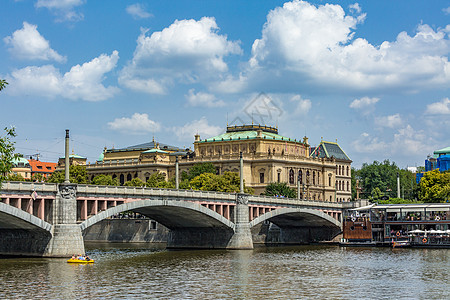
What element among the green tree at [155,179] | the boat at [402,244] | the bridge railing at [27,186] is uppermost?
the green tree at [155,179]

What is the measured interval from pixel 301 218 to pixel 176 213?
3304 centimetres

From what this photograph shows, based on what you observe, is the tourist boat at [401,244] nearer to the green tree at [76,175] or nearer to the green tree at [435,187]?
the green tree at [435,187]

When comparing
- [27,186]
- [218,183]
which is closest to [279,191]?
[218,183]

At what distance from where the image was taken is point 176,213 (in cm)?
11150

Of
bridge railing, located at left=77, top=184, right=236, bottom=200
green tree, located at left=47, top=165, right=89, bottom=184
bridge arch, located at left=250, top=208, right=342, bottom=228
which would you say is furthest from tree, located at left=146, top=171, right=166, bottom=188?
bridge railing, located at left=77, top=184, right=236, bottom=200

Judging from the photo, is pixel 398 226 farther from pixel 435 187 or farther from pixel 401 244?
pixel 435 187

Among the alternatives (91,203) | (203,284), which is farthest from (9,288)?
(91,203)

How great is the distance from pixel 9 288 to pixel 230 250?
169ft

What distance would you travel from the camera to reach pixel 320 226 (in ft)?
465

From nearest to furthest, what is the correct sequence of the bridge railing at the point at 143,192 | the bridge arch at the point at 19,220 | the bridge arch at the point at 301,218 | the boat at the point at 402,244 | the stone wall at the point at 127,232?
the bridge arch at the point at 19,220 → the bridge railing at the point at 143,192 → the boat at the point at 402,244 → the bridge arch at the point at 301,218 → the stone wall at the point at 127,232

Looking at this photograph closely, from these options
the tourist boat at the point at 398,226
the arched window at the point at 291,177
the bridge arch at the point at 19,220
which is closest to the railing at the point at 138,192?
the bridge arch at the point at 19,220

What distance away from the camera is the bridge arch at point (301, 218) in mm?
126963

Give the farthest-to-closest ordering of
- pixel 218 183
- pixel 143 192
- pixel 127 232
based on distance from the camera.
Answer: pixel 218 183, pixel 127 232, pixel 143 192

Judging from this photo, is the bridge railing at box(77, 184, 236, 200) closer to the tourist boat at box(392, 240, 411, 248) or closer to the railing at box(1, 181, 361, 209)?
the railing at box(1, 181, 361, 209)
